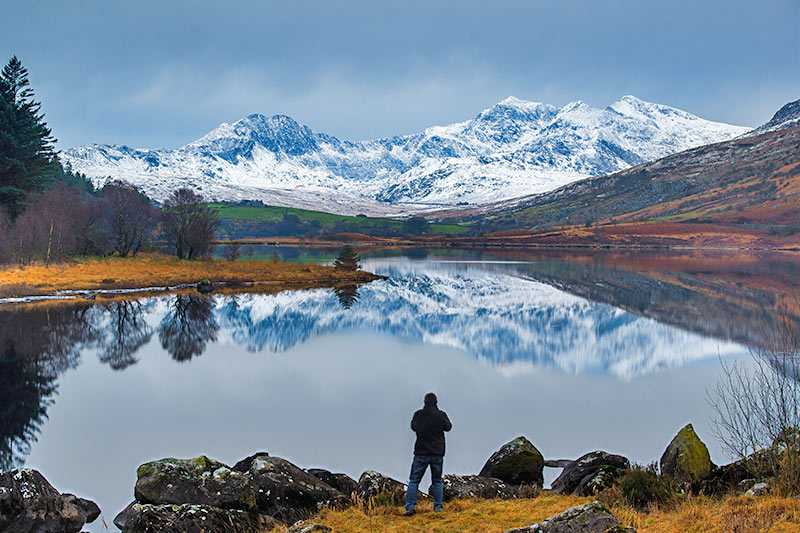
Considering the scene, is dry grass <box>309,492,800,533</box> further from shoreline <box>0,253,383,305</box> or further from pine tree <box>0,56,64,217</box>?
pine tree <box>0,56,64,217</box>

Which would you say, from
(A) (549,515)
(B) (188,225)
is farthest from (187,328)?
(B) (188,225)

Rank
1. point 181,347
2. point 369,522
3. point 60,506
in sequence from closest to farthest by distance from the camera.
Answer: point 369,522, point 60,506, point 181,347

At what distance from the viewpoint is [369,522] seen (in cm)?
1494

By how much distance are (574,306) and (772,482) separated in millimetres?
57532

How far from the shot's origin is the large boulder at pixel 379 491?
1652 cm

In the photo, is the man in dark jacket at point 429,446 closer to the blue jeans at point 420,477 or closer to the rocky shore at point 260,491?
the blue jeans at point 420,477

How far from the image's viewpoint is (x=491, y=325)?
5722cm

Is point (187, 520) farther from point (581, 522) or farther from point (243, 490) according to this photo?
point (581, 522)

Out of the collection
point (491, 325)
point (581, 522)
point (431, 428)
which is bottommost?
point (491, 325)

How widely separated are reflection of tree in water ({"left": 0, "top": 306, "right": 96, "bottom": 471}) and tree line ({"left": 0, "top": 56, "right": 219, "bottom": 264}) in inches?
959

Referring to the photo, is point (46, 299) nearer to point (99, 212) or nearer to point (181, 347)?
point (181, 347)

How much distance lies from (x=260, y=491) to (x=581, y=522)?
26.2 ft

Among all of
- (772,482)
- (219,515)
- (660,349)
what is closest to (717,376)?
(660,349)

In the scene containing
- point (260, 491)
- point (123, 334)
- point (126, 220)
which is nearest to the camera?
point (260, 491)
